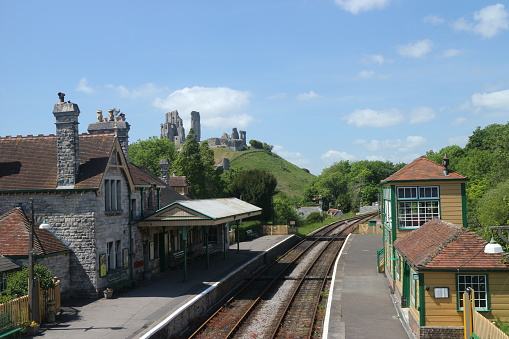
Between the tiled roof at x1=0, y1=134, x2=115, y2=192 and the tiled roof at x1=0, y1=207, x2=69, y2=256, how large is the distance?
138cm

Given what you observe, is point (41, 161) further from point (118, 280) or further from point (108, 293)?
point (108, 293)

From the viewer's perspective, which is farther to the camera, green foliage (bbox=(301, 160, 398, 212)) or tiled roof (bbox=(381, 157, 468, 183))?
green foliage (bbox=(301, 160, 398, 212))

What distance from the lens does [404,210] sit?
21906 millimetres

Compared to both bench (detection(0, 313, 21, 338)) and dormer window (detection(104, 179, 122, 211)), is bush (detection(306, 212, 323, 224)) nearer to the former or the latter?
dormer window (detection(104, 179, 122, 211))

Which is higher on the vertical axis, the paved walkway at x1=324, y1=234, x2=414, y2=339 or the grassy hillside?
the grassy hillside

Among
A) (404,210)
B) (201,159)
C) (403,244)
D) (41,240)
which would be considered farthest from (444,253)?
(201,159)

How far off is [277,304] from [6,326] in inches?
453

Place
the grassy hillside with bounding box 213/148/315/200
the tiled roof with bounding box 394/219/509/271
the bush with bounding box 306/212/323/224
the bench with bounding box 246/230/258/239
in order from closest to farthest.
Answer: the tiled roof with bounding box 394/219/509/271, the bench with bounding box 246/230/258/239, the bush with bounding box 306/212/323/224, the grassy hillside with bounding box 213/148/315/200

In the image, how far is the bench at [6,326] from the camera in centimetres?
1405

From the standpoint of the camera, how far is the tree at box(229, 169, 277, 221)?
58.2m

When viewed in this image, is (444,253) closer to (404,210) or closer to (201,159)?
(404,210)

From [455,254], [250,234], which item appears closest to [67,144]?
[455,254]

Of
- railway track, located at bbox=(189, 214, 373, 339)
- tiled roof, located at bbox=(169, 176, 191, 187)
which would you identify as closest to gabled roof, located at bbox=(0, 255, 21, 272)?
railway track, located at bbox=(189, 214, 373, 339)

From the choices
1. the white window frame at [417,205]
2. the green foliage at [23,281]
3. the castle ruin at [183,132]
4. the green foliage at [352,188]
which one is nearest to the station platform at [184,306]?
the green foliage at [23,281]
